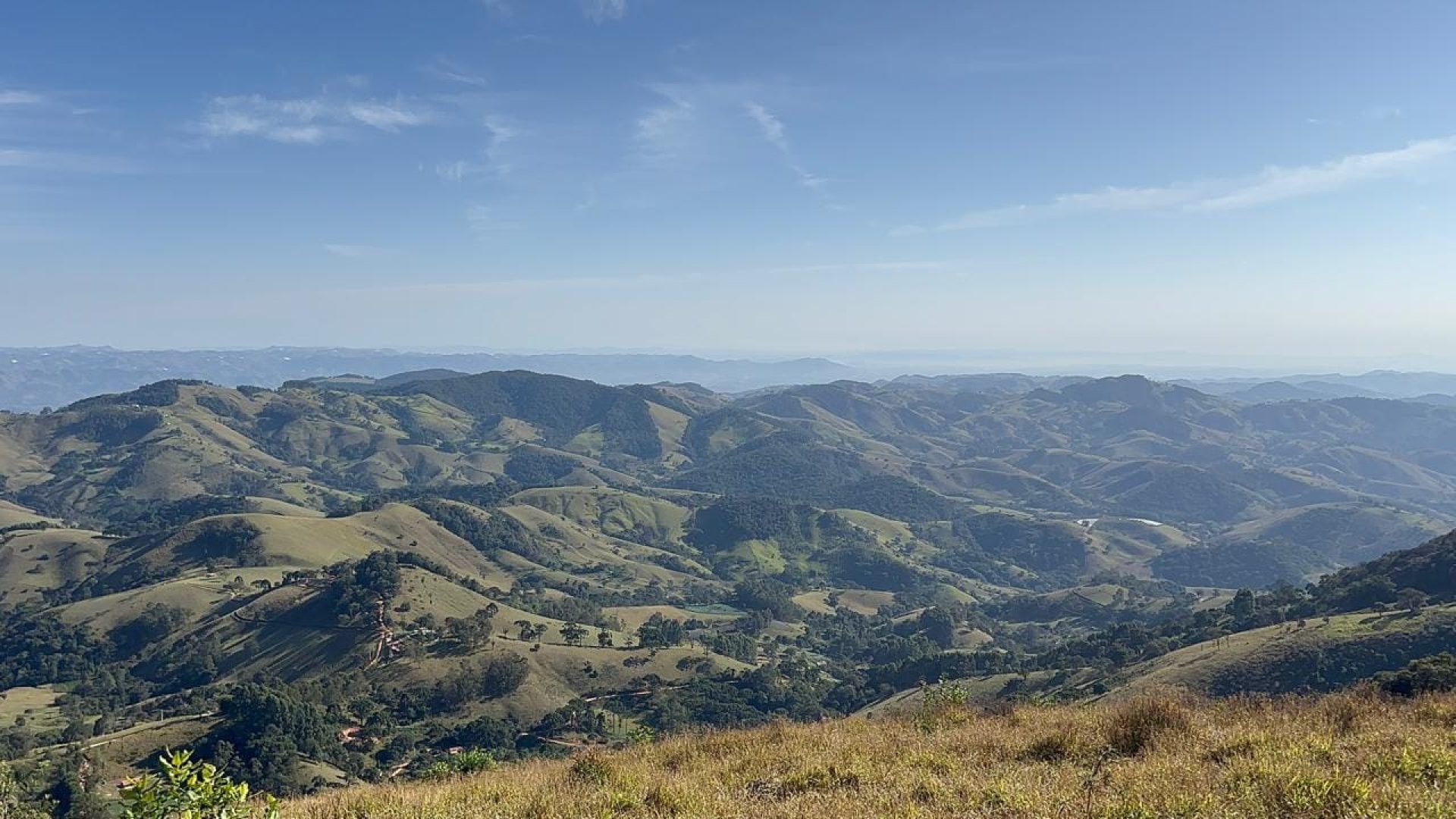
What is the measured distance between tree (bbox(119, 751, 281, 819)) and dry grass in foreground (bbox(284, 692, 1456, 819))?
10.8 ft

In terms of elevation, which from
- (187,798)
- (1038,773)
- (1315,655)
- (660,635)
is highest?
(187,798)

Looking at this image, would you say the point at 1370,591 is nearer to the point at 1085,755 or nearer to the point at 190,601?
the point at 1085,755

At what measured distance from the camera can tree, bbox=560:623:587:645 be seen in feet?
523

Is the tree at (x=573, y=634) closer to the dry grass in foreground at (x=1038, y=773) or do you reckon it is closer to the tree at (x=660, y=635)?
the tree at (x=660, y=635)

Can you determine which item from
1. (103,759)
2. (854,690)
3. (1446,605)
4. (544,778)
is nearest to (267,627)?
(103,759)

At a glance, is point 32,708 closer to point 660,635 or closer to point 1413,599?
point 660,635

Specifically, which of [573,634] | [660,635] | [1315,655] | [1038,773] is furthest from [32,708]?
[1315,655]

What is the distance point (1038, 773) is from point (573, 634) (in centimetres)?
16192

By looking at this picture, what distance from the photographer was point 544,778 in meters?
13.0

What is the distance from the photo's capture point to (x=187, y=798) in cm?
752

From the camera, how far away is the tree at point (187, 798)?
24.2 feet

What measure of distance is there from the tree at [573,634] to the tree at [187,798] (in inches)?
6223

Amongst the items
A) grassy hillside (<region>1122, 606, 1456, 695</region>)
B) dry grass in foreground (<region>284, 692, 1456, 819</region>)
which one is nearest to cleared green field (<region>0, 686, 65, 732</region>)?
dry grass in foreground (<region>284, 692, 1456, 819</region>)

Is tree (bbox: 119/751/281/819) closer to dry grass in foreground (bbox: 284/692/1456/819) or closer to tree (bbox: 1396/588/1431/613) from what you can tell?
dry grass in foreground (bbox: 284/692/1456/819)
